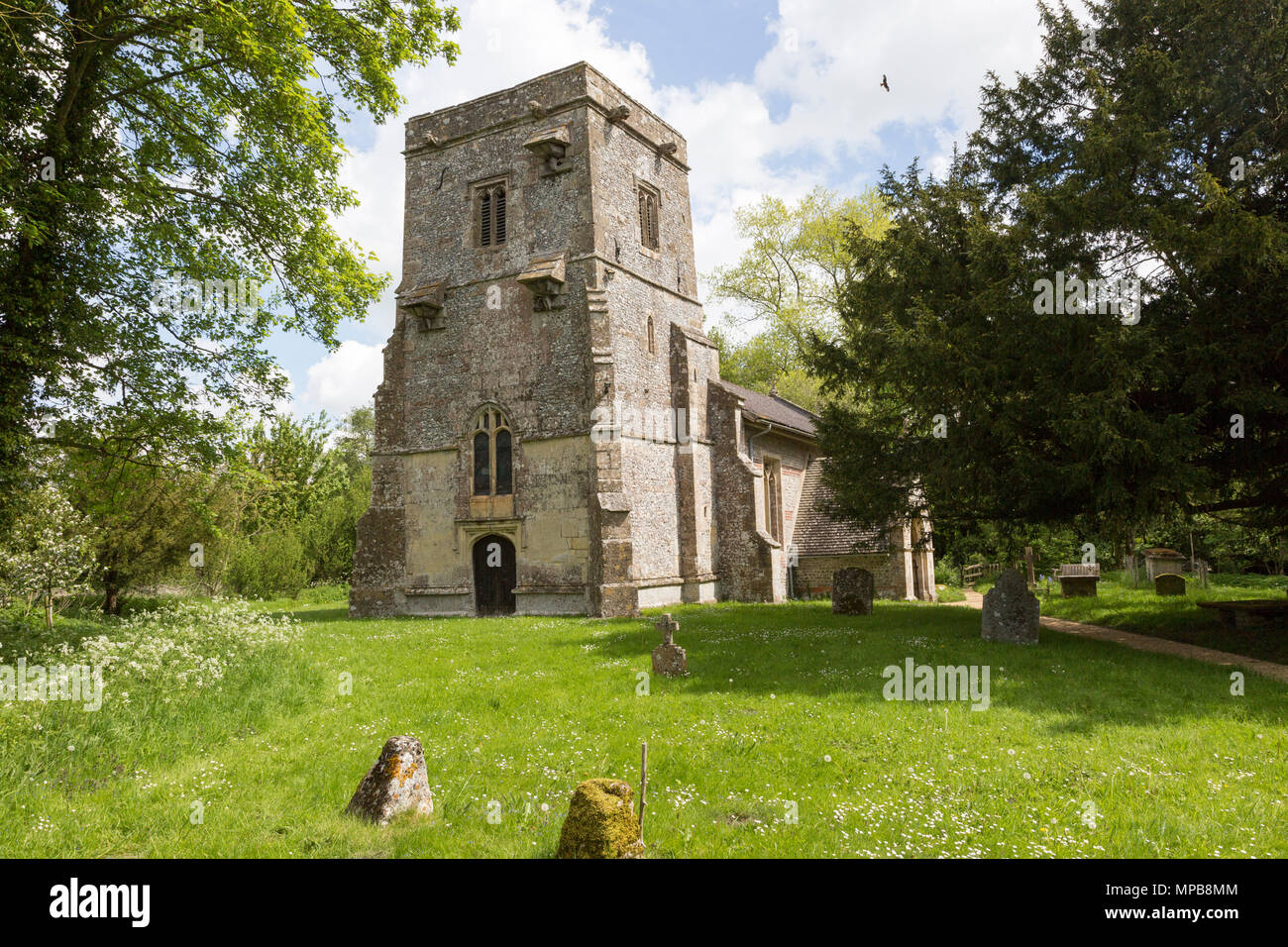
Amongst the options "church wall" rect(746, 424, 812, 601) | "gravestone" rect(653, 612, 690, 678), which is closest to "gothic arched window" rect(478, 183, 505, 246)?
"church wall" rect(746, 424, 812, 601)

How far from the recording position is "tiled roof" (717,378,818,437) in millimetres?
24875

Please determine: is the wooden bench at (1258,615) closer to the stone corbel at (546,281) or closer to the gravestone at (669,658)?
the gravestone at (669,658)

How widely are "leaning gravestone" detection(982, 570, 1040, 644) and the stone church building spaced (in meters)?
7.29

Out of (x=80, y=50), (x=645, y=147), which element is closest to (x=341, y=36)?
(x=80, y=50)

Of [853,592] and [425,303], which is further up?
[425,303]

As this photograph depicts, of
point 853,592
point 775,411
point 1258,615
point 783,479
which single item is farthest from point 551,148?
point 1258,615

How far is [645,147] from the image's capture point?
905 inches

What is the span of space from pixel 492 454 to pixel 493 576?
341cm

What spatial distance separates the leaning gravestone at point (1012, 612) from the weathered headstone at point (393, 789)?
10.5 meters

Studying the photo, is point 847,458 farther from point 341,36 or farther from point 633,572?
point 341,36

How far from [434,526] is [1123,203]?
1778 cm

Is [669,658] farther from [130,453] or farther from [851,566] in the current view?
[851,566]

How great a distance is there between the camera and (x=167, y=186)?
12492 mm

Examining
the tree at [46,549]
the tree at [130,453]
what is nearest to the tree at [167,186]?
the tree at [130,453]
